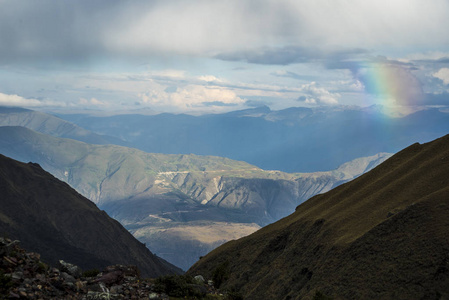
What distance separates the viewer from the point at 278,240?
10988 centimetres

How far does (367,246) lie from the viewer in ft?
233

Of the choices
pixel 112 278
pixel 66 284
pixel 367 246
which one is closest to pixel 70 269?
pixel 112 278

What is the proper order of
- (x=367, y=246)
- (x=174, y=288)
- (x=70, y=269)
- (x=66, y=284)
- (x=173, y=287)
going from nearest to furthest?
1. (x=66, y=284)
2. (x=173, y=287)
3. (x=174, y=288)
4. (x=70, y=269)
5. (x=367, y=246)

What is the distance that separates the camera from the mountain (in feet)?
198

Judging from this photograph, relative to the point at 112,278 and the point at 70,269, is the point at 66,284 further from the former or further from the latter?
the point at 70,269

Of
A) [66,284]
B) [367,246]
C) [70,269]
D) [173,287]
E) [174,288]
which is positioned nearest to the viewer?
[66,284]

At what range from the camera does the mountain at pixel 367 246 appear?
60219 millimetres

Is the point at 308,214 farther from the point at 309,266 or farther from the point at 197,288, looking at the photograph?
the point at 197,288

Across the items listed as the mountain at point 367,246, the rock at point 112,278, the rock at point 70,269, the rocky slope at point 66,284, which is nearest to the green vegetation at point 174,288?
the rocky slope at point 66,284

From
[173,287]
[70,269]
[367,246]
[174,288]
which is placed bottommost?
[367,246]

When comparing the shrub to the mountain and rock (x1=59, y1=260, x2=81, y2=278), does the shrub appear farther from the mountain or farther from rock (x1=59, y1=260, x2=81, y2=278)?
the mountain

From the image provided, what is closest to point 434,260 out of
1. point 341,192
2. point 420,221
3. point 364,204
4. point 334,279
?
point 420,221

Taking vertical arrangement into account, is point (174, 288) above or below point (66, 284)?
below

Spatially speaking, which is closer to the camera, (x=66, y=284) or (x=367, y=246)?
(x=66, y=284)
